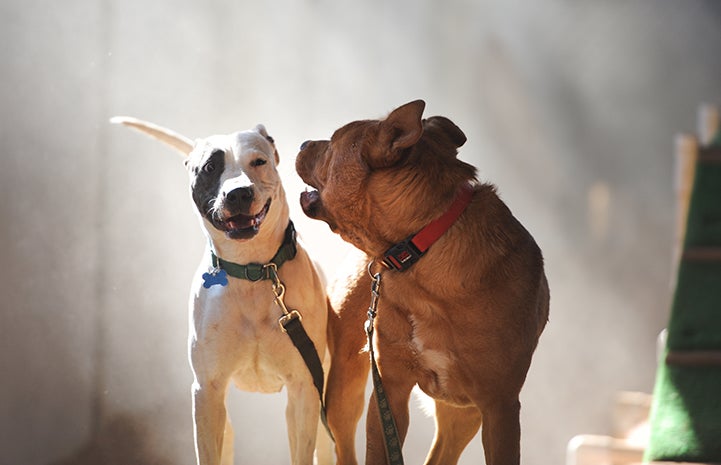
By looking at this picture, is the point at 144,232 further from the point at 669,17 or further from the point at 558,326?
the point at 669,17

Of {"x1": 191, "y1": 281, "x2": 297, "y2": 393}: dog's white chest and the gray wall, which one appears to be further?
the gray wall

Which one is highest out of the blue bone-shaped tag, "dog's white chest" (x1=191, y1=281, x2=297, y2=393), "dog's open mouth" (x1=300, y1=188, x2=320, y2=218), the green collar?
"dog's open mouth" (x1=300, y1=188, x2=320, y2=218)

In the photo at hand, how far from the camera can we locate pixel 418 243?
2.68m

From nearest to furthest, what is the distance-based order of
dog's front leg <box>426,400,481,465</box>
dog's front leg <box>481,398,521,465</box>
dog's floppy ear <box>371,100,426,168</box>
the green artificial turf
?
the green artificial turf → dog's floppy ear <box>371,100,426,168</box> → dog's front leg <box>481,398,521,465</box> → dog's front leg <box>426,400,481,465</box>

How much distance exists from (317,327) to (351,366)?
21 cm

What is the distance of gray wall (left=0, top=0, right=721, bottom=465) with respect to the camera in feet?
17.2

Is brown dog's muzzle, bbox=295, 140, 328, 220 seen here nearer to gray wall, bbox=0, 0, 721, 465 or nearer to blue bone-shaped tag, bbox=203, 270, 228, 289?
blue bone-shaped tag, bbox=203, 270, 228, 289

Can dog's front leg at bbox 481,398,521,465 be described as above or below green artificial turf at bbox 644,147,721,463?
below

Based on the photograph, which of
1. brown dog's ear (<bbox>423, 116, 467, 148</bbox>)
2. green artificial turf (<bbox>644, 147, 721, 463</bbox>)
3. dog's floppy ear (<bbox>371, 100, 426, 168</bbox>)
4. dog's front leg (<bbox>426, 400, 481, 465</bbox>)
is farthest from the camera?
dog's front leg (<bbox>426, 400, 481, 465</bbox>)

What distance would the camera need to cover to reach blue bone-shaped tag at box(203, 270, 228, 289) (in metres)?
3.13

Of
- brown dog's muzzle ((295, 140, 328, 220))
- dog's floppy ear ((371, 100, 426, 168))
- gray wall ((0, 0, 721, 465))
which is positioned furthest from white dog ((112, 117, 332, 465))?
gray wall ((0, 0, 721, 465))

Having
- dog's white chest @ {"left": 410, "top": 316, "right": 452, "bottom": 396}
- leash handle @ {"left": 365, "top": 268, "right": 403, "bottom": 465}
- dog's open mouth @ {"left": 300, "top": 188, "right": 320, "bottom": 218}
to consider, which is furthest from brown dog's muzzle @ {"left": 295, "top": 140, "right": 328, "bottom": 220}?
dog's white chest @ {"left": 410, "top": 316, "right": 452, "bottom": 396}

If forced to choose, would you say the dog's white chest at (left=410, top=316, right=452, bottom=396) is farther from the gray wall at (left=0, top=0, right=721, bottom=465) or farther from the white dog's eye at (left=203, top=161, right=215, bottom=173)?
the gray wall at (left=0, top=0, right=721, bottom=465)

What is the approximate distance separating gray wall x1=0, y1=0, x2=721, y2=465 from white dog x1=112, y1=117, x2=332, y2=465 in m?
1.92
